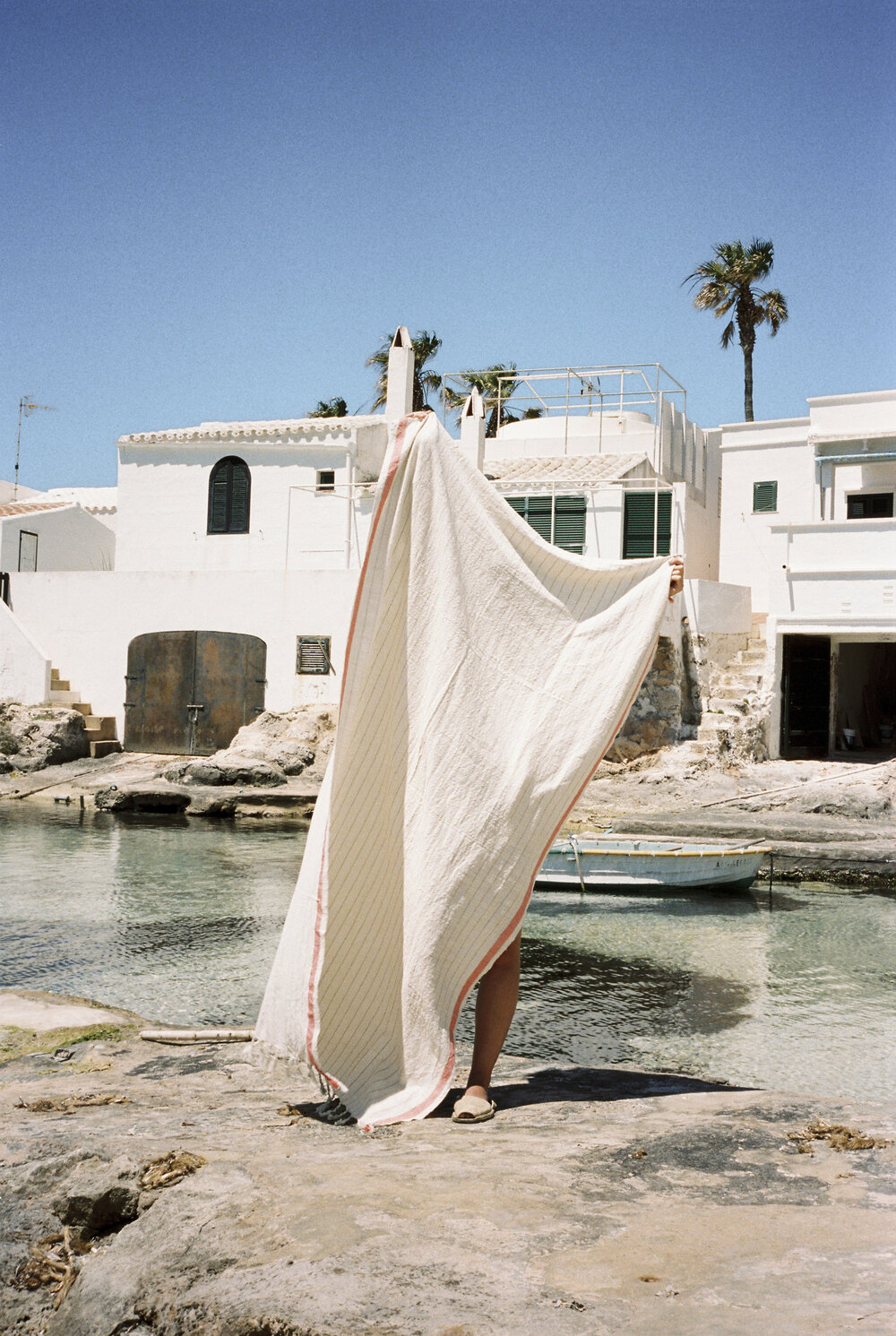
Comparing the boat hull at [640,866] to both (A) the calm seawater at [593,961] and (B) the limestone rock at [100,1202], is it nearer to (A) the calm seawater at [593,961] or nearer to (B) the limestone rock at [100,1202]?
(A) the calm seawater at [593,961]

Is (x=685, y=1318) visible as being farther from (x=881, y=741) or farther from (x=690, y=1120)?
(x=881, y=741)

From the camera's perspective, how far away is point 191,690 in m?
23.1

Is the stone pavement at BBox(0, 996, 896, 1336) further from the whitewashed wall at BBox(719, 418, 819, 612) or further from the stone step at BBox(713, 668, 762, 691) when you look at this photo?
Answer: the whitewashed wall at BBox(719, 418, 819, 612)

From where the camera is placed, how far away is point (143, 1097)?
14.4ft

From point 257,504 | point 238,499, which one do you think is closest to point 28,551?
point 238,499

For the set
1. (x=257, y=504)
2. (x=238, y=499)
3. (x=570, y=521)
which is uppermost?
(x=238, y=499)

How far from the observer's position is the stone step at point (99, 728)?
2316 centimetres

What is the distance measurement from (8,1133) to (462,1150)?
149 centimetres

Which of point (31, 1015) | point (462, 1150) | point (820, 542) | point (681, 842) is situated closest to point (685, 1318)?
point (462, 1150)

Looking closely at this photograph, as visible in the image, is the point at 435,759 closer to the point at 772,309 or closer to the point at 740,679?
the point at 740,679

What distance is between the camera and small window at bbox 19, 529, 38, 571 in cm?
2925

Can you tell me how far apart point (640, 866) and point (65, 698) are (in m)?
15.8

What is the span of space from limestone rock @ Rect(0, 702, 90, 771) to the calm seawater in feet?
25.0

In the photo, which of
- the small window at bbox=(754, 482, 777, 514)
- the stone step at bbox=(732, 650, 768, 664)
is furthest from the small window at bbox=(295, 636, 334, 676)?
the small window at bbox=(754, 482, 777, 514)
